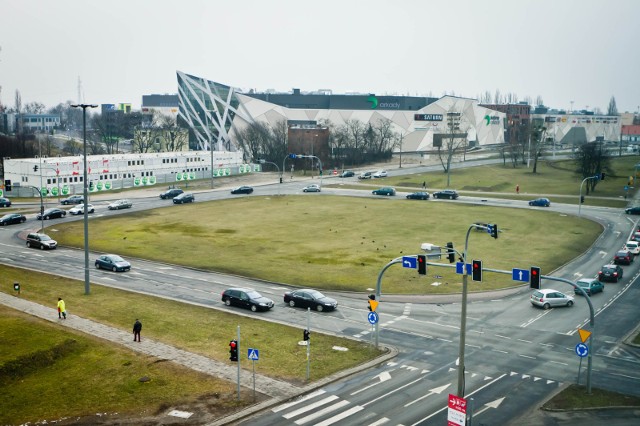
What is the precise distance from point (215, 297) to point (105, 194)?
7285cm

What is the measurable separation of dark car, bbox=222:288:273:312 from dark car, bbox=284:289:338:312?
1615 mm

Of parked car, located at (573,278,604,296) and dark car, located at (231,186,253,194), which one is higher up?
dark car, located at (231,186,253,194)

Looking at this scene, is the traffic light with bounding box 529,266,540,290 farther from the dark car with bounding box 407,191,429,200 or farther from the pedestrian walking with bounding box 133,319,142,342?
the dark car with bounding box 407,191,429,200

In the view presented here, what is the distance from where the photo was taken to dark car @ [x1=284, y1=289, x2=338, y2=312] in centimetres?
4212

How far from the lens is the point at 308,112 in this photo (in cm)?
19112

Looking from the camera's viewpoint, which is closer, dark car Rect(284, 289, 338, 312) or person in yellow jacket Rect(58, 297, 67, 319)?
person in yellow jacket Rect(58, 297, 67, 319)

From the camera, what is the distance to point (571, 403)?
27375 millimetres

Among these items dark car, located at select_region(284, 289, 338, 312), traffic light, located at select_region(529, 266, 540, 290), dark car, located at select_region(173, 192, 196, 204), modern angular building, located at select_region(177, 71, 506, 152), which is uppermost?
modern angular building, located at select_region(177, 71, 506, 152)

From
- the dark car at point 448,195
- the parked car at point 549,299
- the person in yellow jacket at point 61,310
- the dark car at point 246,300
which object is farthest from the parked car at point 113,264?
the dark car at point 448,195

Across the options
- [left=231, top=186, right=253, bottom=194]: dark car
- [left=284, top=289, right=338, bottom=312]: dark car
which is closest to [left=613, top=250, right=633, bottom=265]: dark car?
[left=284, top=289, right=338, bottom=312]: dark car

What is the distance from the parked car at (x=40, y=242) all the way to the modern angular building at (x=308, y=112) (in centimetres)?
11948

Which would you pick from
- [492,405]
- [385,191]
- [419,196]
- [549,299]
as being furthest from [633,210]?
[492,405]

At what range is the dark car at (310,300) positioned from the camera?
42.1m

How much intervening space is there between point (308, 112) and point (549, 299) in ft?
504
